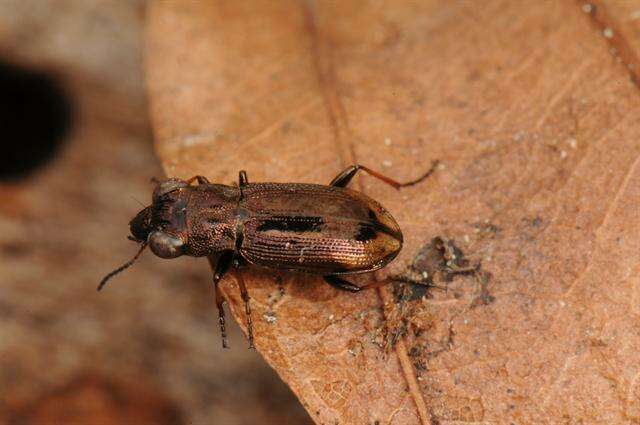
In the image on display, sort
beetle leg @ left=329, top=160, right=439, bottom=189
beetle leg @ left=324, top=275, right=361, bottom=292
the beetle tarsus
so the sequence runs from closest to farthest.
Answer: the beetle tarsus
beetle leg @ left=324, top=275, right=361, bottom=292
beetle leg @ left=329, top=160, right=439, bottom=189

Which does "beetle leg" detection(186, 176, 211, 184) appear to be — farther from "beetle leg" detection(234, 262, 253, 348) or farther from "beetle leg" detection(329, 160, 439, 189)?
"beetle leg" detection(329, 160, 439, 189)

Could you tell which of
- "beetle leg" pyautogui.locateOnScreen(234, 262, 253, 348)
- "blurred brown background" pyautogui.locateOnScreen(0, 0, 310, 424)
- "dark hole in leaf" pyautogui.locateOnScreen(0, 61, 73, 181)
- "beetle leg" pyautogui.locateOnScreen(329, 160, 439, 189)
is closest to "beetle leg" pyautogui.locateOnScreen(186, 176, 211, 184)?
"beetle leg" pyautogui.locateOnScreen(234, 262, 253, 348)

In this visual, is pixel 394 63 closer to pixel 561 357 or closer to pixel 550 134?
pixel 550 134

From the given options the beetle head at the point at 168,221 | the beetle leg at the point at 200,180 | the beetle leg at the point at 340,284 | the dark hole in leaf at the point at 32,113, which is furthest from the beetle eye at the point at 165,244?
the dark hole in leaf at the point at 32,113

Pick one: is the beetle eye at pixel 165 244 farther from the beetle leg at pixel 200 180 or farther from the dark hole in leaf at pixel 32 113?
the dark hole in leaf at pixel 32 113

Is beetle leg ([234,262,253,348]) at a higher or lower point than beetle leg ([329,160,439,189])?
lower

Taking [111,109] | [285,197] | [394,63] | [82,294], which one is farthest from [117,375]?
[394,63]
